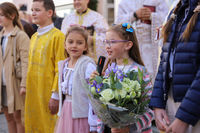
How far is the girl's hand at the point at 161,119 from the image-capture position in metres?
2.10

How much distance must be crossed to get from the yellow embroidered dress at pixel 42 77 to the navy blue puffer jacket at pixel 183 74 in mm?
1942

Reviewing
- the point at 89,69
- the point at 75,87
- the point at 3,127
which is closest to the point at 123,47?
the point at 89,69

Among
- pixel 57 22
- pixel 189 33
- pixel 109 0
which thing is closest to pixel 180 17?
pixel 189 33

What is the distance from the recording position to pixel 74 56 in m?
3.34

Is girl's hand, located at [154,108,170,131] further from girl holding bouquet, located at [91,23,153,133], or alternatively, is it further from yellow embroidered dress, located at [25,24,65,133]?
yellow embroidered dress, located at [25,24,65,133]

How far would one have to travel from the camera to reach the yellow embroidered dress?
390 centimetres

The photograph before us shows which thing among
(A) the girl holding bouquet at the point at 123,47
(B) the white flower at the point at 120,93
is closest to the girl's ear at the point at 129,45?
(A) the girl holding bouquet at the point at 123,47

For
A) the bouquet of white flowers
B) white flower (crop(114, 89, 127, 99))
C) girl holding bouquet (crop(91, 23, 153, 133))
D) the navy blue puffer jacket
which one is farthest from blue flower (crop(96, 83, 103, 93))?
girl holding bouquet (crop(91, 23, 153, 133))

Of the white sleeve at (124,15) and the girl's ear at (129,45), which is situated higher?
the white sleeve at (124,15)

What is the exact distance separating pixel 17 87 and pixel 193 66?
330 cm

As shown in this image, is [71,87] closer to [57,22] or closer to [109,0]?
[57,22]

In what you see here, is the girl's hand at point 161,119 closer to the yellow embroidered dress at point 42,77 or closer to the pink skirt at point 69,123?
the pink skirt at point 69,123

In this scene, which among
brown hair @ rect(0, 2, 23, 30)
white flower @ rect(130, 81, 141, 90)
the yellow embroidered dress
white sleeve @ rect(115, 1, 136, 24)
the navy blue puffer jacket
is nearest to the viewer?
the navy blue puffer jacket

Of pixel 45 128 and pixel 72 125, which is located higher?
pixel 72 125
